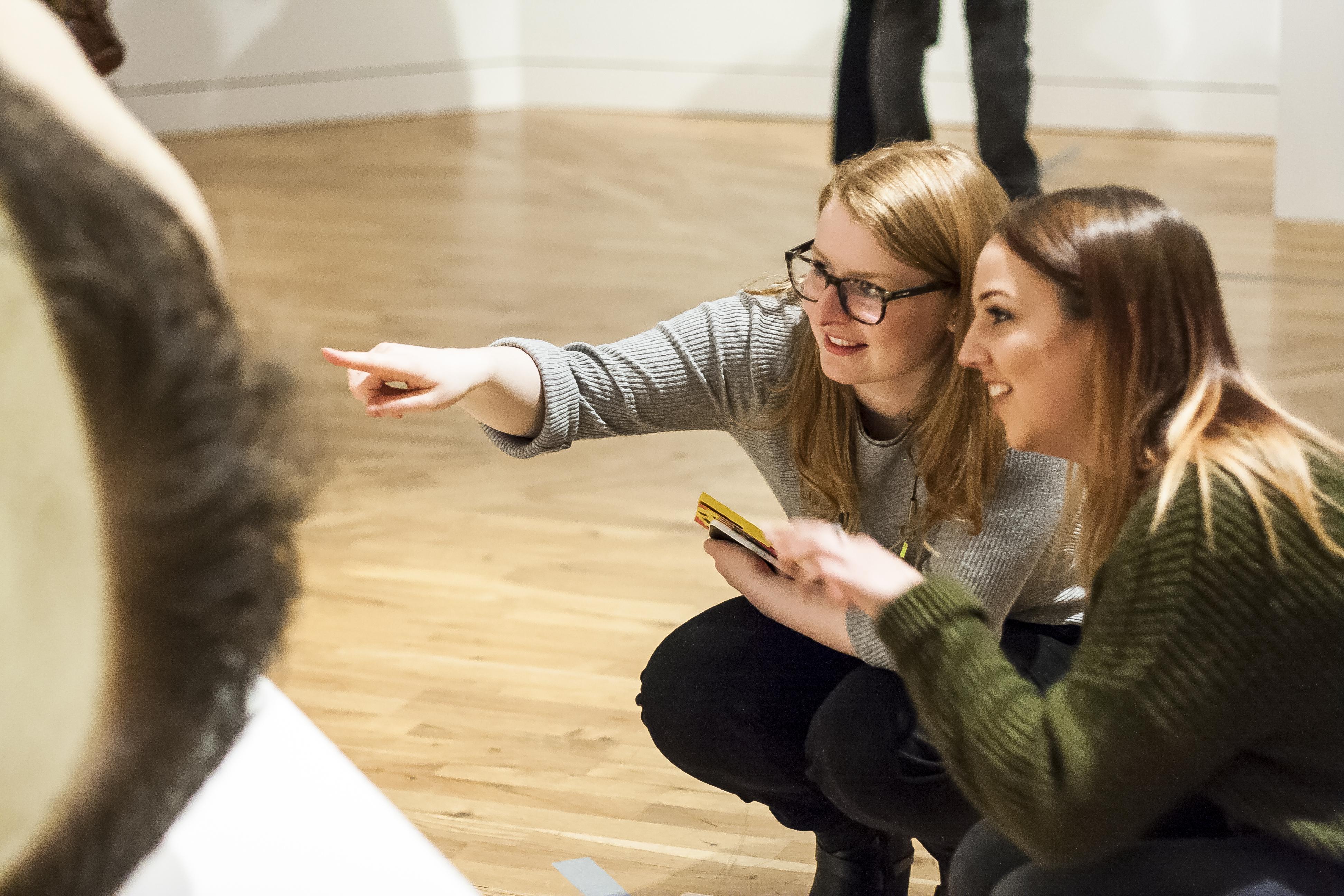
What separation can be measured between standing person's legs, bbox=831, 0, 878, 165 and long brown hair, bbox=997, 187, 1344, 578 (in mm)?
3071

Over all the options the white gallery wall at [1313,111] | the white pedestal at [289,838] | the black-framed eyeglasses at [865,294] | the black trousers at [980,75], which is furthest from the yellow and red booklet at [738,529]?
the white gallery wall at [1313,111]

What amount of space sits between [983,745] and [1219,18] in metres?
6.25

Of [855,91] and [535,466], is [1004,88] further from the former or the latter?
[535,466]

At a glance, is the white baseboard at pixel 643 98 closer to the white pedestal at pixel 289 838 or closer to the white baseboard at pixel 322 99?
the white baseboard at pixel 322 99

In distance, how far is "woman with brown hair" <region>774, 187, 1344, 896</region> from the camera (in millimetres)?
974

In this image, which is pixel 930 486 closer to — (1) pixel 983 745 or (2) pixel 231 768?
(1) pixel 983 745

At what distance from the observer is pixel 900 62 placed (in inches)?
156

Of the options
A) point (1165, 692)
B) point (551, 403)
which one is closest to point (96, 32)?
point (551, 403)

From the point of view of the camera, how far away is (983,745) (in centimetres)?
104

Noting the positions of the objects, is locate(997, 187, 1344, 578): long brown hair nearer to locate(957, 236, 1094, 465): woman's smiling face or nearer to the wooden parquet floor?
locate(957, 236, 1094, 465): woman's smiling face

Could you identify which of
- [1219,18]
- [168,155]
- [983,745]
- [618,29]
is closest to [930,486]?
[983,745]

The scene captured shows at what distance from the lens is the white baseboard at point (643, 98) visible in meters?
6.62

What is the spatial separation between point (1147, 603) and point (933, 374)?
53cm

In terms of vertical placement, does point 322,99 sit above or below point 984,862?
below
